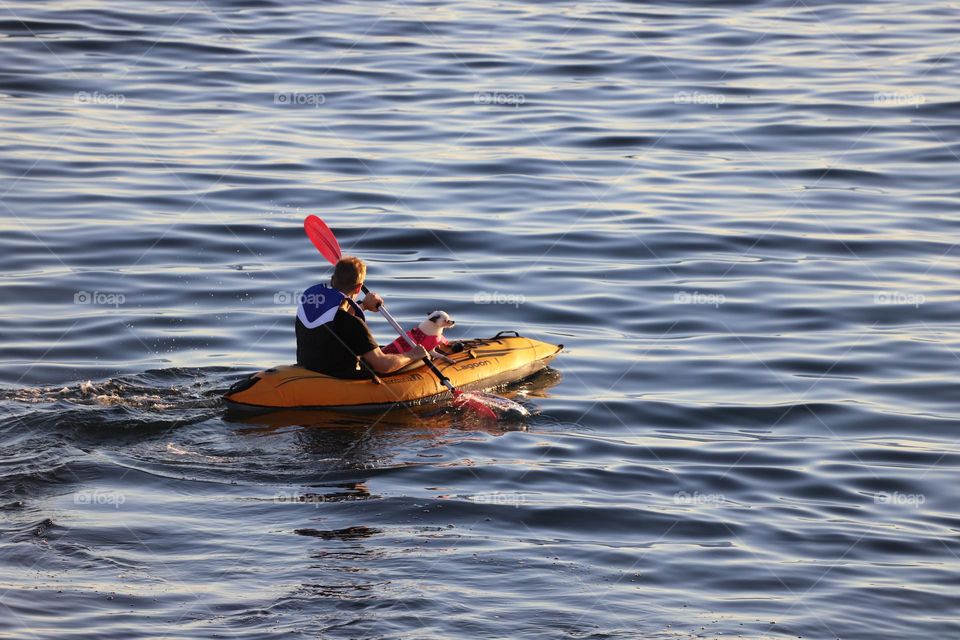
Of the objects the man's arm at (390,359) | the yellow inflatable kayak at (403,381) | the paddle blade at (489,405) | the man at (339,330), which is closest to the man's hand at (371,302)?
the man at (339,330)

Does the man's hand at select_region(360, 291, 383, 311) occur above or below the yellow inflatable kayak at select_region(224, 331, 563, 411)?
above

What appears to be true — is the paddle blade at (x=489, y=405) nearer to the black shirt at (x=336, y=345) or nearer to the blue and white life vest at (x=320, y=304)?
the black shirt at (x=336, y=345)

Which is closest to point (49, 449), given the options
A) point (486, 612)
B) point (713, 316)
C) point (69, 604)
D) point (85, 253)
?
point (69, 604)

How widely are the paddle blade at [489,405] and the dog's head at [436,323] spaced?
19.8 inches

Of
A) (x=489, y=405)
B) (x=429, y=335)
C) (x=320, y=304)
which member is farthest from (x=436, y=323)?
(x=320, y=304)

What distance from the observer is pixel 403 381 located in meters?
10.1

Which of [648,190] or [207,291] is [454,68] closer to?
[648,190]

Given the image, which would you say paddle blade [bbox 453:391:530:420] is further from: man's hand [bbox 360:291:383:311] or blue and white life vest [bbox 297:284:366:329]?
blue and white life vest [bbox 297:284:366:329]

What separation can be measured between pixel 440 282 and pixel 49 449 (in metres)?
5.32

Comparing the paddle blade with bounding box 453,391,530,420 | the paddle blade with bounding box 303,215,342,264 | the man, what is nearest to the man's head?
the man

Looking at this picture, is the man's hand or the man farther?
the man's hand

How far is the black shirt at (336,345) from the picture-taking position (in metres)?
9.70

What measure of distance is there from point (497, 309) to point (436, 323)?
2611mm

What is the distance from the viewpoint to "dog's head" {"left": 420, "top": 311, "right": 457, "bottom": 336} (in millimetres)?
10141
